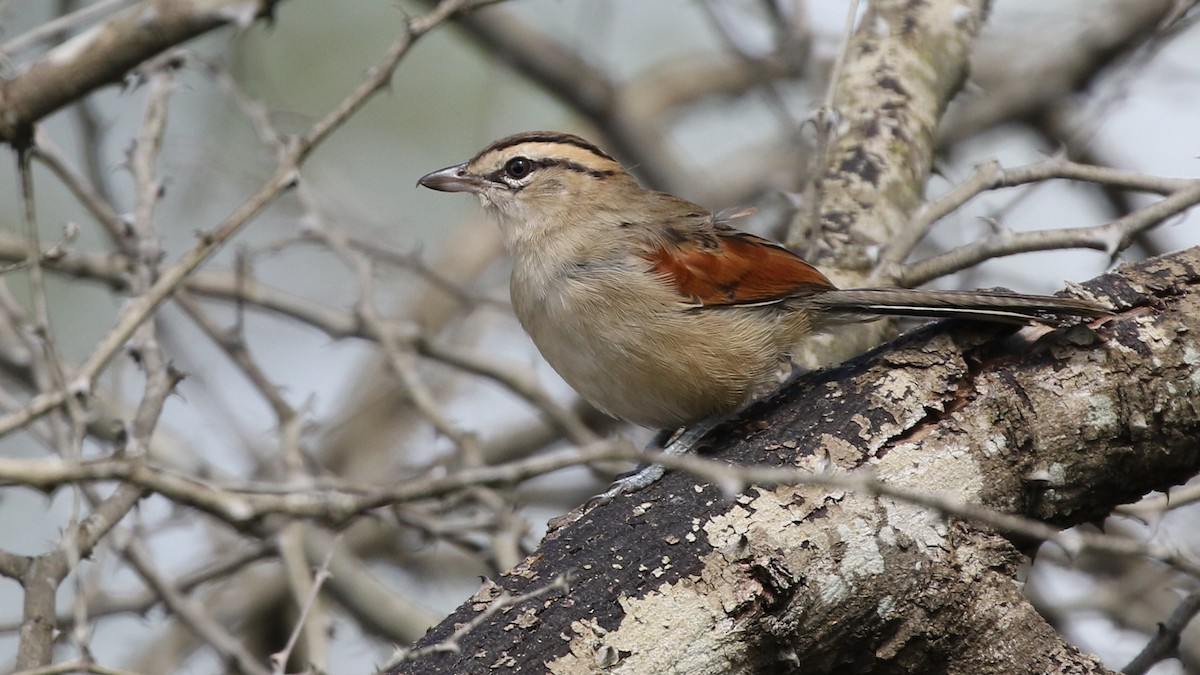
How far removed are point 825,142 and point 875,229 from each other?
453 mm

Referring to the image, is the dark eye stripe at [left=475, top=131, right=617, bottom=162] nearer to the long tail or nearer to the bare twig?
the long tail

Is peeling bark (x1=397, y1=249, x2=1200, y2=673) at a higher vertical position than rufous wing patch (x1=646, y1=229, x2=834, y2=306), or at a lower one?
lower

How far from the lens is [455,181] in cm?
514

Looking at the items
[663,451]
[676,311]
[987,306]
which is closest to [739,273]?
[676,311]

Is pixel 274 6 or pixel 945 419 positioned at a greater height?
pixel 274 6

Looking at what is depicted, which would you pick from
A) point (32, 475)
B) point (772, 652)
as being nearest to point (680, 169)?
point (772, 652)

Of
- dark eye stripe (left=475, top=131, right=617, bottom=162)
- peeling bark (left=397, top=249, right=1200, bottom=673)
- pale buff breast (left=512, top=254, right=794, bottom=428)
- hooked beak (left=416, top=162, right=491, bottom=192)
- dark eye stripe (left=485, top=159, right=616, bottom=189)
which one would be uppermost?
dark eye stripe (left=475, top=131, right=617, bottom=162)

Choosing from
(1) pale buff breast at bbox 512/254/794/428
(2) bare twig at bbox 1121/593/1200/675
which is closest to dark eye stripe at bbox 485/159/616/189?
(1) pale buff breast at bbox 512/254/794/428

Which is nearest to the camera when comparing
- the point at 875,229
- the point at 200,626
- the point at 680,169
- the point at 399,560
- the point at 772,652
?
the point at 772,652

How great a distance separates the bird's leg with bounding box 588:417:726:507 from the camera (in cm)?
332

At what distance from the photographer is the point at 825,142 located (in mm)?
4496

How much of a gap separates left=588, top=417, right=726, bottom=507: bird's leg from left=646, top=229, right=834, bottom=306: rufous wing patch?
0.44 m

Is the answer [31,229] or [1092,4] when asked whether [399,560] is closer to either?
[31,229]

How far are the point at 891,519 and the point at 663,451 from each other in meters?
1.17
